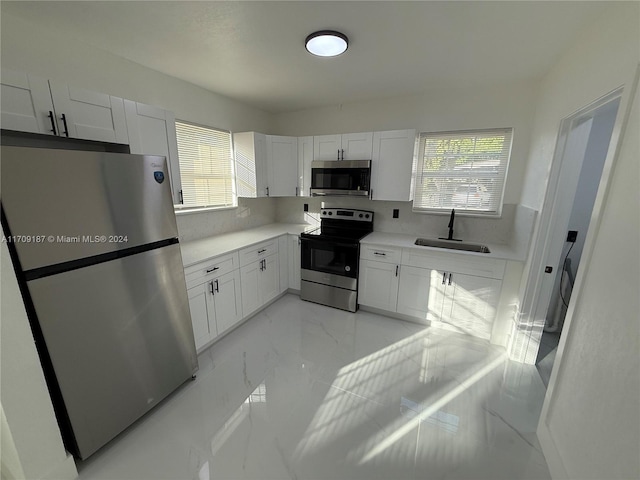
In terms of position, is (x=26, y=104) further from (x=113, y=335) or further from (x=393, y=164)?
(x=393, y=164)

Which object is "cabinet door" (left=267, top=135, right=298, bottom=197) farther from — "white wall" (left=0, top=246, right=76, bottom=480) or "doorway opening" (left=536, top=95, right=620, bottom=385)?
"doorway opening" (left=536, top=95, right=620, bottom=385)

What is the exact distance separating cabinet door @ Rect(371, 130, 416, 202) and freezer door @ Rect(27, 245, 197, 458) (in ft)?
7.54

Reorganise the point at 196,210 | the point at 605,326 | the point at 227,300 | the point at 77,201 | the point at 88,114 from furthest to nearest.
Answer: the point at 196,210 < the point at 227,300 < the point at 88,114 < the point at 77,201 < the point at 605,326

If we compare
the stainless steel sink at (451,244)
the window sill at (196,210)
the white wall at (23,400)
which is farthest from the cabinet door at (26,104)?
the stainless steel sink at (451,244)

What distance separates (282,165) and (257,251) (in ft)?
4.18

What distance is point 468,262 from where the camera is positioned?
2578 mm

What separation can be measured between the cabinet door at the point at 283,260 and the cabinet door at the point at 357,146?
51.7 inches

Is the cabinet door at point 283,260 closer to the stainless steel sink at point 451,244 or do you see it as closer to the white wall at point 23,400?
the stainless steel sink at point 451,244

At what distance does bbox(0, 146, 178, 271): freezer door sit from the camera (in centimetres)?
115

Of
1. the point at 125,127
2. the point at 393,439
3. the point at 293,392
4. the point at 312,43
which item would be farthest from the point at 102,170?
the point at 393,439

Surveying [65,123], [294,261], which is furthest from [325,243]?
[65,123]

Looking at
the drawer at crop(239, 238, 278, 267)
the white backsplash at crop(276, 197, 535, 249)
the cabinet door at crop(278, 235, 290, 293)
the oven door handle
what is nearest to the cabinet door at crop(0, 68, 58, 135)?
the drawer at crop(239, 238, 278, 267)

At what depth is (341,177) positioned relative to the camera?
3199 mm

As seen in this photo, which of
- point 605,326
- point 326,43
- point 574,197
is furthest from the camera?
point 574,197
